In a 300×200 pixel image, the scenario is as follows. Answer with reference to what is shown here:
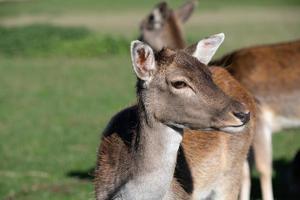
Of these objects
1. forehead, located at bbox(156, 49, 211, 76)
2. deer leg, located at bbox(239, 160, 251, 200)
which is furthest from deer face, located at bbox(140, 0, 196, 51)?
forehead, located at bbox(156, 49, 211, 76)

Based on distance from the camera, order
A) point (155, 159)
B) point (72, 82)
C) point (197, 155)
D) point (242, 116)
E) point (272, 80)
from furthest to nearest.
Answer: point (72, 82), point (272, 80), point (197, 155), point (155, 159), point (242, 116)

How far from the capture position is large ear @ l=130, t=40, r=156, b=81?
5.40 metres

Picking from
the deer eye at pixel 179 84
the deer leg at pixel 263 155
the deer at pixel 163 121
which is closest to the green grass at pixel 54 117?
the deer leg at pixel 263 155

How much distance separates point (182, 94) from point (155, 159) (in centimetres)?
49

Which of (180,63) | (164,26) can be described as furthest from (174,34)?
(180,63)

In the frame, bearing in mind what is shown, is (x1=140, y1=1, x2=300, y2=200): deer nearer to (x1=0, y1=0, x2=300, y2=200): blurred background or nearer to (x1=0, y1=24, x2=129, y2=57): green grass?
(x1=0, y1=0, x2=300, y2=200): blurred background

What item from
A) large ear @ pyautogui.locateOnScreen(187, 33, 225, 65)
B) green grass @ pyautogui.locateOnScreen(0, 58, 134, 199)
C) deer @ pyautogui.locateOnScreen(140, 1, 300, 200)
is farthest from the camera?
green grass @ pyautogui.locateOnScreen(0, 58, 134, 199)

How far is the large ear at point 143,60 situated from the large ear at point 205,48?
49 cm

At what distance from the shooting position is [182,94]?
539 centimetres

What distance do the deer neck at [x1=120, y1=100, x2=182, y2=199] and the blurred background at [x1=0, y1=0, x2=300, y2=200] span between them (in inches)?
64.5

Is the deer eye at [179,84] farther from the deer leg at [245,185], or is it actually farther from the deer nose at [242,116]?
the deer leg at [245,185]

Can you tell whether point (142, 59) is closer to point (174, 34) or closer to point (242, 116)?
point (242, 116)

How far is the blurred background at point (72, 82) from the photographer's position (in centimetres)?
1127

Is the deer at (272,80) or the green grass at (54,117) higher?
the deer at (272,80)
